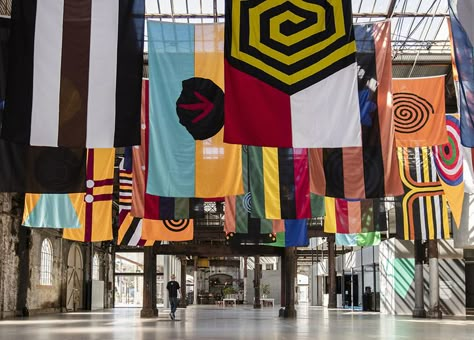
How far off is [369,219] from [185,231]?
5598 millimetres

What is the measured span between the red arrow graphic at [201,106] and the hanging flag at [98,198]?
7355 mm

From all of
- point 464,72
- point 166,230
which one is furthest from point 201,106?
point 166,230

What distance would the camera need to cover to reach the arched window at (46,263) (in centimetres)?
3634

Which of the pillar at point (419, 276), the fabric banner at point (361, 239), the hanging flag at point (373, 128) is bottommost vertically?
the pillar at point (419, 276)

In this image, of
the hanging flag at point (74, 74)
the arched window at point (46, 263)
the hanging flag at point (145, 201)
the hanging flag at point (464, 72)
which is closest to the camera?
the hanging flag at point (74, 74)

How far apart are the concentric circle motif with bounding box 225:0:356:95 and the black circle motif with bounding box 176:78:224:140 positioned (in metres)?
2.16

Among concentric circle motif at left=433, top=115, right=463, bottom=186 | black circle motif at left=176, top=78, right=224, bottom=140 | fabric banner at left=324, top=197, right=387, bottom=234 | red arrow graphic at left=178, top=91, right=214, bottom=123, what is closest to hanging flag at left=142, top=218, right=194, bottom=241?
fabric banner at left=324, top=197, right=387, bottom=234

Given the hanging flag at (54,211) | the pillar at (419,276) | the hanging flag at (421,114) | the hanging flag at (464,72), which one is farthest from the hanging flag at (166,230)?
the pillar at (419,276)

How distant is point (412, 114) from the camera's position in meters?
15.3

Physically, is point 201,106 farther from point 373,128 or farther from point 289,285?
point 289,285

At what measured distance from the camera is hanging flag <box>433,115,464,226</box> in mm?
17953

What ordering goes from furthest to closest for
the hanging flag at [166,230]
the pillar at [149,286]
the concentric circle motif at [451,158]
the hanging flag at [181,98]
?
the pillar at [149,286]
the hanging flag at [166,230]
the concentric circle motif at [451,158]
the hanging flag at [181,98]

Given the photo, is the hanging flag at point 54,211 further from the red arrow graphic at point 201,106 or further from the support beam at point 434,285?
the support beam at point 434,285

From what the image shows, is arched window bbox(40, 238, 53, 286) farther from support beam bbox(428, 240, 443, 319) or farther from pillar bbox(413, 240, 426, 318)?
support beam bbox(428, 240, 443, 319)
